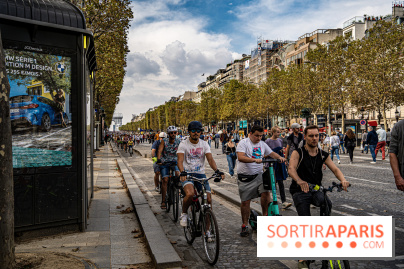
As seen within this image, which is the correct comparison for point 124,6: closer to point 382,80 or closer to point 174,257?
point 174,257

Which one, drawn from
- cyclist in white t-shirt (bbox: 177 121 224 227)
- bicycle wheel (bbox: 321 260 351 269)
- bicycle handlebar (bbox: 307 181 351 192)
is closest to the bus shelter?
cyclist in white t-shirt (bbox: 177 121 224 227)

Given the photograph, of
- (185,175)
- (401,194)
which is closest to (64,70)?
(185,175)

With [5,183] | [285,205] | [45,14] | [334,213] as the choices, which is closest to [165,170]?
[285,205]

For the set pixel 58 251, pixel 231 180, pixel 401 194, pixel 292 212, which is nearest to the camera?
pixel 58 251

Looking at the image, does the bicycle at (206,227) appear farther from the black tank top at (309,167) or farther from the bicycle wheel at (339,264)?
the bicycle wheel at (339,264)

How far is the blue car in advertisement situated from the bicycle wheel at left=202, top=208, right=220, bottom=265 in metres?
2.76

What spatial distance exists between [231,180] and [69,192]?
26.5 ft

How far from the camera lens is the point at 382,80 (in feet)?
105

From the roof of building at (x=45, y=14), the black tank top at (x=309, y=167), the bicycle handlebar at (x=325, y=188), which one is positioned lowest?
the bicycle handlebar at (x=325, y=188)

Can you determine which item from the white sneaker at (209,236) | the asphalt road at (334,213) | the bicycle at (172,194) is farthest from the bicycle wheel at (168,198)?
the white sneaker at (209,236)

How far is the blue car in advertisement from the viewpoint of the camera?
5.40 metres
